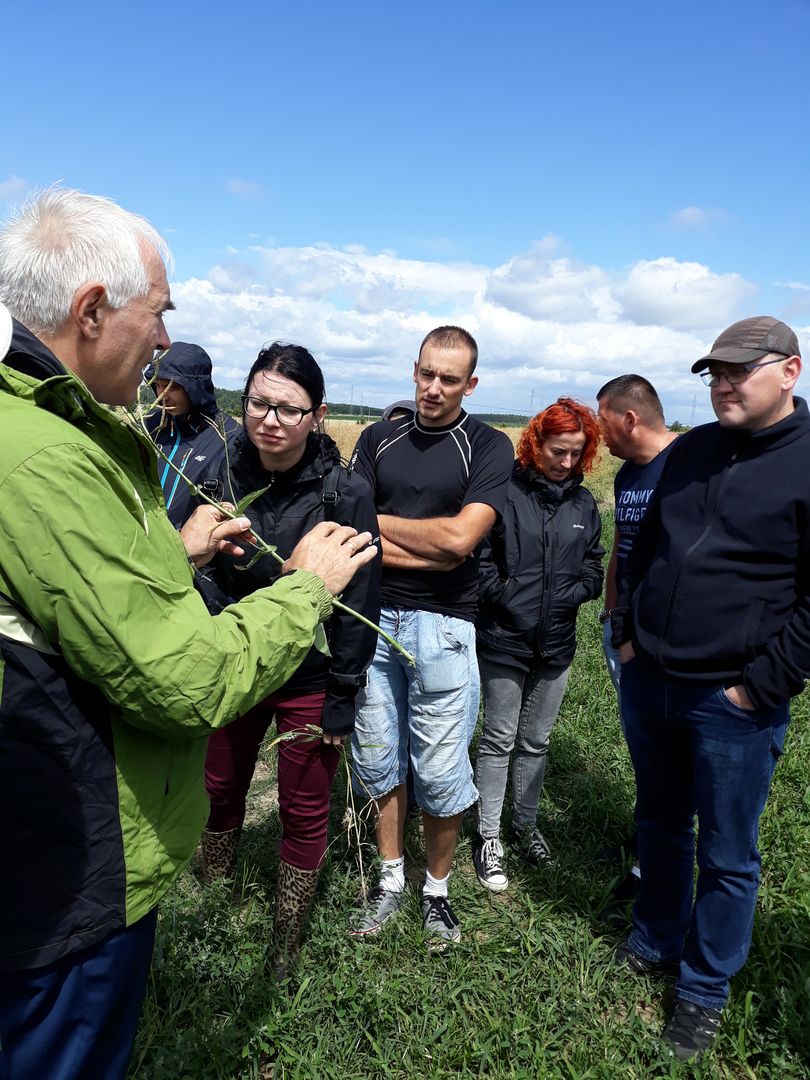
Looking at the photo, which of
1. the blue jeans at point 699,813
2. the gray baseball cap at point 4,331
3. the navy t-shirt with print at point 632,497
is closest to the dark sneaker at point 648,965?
the blue jeans at point 699,813

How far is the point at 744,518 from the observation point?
2.20 m

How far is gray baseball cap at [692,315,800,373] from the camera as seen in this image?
7.27 feet

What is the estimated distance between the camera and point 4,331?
1131 mm

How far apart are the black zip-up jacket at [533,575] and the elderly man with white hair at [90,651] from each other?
1.83m

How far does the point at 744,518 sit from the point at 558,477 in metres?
1.23

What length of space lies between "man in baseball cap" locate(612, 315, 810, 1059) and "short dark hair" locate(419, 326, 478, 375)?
0.90 metres

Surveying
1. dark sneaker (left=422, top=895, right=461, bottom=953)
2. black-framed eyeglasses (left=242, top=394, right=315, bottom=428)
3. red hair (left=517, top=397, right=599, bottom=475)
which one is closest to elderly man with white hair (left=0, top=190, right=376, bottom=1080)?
black-framed eyeglasses (left=242, top=394, right=315, bottom=428)

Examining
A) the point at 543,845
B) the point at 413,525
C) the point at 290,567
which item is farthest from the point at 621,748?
the point at 290,567

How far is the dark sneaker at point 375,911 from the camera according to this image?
2.84m

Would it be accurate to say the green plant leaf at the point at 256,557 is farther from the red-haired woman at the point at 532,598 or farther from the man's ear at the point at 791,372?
the man's ear at the point at 791,372

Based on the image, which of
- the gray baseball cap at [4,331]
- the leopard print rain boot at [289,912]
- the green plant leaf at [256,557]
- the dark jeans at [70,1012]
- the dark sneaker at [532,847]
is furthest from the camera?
the dark sneaker at [532,847]

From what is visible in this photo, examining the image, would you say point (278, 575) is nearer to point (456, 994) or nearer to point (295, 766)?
point (295, 766)

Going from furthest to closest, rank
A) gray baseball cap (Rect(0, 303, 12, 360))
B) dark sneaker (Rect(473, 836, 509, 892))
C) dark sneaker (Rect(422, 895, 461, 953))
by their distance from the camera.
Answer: dark sneaker (Rect(473, 836, 509, 892)), dark sneaker (Rect(422, 895, 461, 953)), gray baseball cap (Rect(0, 303, 12, 360))

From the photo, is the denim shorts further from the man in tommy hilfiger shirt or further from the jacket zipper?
the jacket zipper
